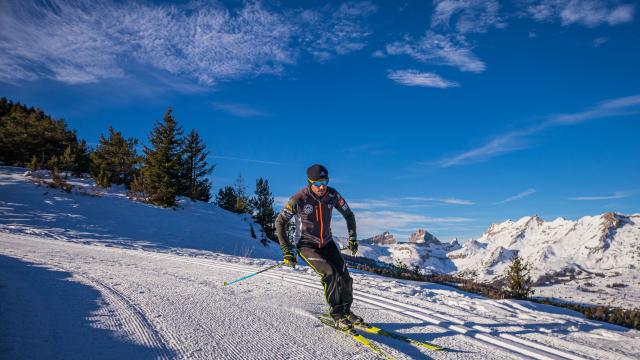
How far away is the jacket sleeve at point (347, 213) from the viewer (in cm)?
588

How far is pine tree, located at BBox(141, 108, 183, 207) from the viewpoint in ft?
82.6

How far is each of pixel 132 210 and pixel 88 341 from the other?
21042 mm

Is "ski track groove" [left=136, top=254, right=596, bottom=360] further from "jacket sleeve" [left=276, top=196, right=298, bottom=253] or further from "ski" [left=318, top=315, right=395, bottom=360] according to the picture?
"jacket sleeve" [left=276, top=196, right=298, bottom=253]

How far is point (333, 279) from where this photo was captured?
16.4 ft

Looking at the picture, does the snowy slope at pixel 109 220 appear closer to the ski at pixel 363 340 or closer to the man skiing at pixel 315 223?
the man skiing at pixel 315 223

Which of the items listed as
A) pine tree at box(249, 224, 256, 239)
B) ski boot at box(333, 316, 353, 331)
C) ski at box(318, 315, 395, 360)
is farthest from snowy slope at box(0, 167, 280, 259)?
ski boot at box(333, 316, 353, 331)

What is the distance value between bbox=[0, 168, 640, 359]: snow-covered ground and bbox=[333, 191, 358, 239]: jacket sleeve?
4.56ft

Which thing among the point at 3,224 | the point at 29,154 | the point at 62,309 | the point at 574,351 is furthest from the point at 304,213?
the point at 29,154

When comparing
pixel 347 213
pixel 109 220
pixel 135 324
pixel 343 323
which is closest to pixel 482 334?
pixel 343 323

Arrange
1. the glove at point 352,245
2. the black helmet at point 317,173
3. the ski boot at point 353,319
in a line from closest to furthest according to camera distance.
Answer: the ski boot at point 353,319, the black helmet at point 317,173, the glove at point 352,245

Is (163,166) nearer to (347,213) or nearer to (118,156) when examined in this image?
(118,156)

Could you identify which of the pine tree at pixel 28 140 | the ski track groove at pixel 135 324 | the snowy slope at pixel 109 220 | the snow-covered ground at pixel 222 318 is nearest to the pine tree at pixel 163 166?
the snowy slope at pixel 109 220

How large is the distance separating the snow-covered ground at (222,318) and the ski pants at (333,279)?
14.4 inches

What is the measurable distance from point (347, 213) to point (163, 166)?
75.9 ft
